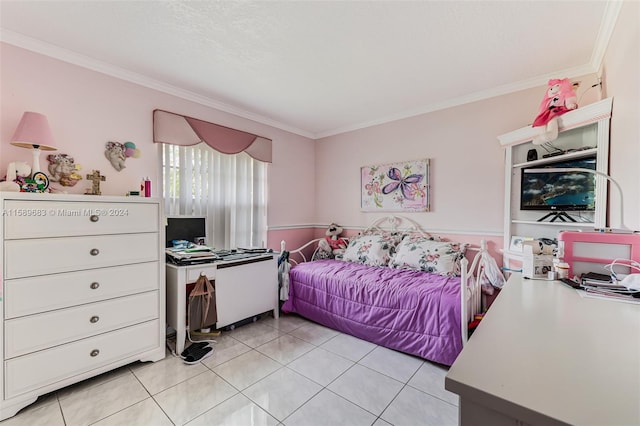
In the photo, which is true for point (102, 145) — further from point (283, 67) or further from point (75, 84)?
point (283, 67)

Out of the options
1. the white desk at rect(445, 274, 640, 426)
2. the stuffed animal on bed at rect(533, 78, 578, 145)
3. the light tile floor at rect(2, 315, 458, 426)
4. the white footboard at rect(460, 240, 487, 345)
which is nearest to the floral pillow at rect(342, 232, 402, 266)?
the white footboard at rect(460, 240, 487, 345)

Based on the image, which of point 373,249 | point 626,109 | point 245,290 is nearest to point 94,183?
point 245,290

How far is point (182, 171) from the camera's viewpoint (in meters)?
2.71

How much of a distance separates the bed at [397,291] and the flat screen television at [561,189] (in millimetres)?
619

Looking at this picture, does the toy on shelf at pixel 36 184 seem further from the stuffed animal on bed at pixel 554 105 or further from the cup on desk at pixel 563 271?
the stuffed animal on bed at pixel 554 105

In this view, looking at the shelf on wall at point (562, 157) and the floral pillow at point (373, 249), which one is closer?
the shelf on wall at point (562, 157)

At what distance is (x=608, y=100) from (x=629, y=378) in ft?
6.71

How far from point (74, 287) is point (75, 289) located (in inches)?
0.6

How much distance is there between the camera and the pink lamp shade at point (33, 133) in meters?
1.75

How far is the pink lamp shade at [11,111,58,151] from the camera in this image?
1755 millimetres

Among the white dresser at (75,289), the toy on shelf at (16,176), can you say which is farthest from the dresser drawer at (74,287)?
the toy on shelf at (16,176)

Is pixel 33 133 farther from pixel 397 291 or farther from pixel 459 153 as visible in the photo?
pixel 459 153

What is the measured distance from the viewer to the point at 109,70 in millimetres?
2244

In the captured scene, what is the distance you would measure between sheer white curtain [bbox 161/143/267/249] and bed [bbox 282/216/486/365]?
82 cm
